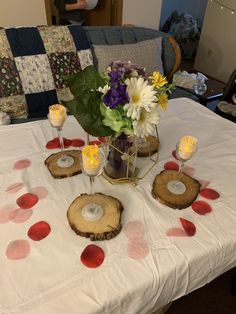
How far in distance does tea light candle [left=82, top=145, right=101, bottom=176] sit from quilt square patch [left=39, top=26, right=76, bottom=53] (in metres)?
1.24

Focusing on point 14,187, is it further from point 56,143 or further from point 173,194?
point 173,194

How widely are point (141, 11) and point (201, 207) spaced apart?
8.88 ft

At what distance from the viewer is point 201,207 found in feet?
3.20

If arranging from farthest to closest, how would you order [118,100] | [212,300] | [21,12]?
[21,12] → [212,300] → [118,100]

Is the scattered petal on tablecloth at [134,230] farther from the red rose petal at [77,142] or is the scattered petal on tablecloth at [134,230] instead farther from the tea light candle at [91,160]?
the red rose petal at [77,142]

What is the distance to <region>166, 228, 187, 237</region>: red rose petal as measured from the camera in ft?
2.86

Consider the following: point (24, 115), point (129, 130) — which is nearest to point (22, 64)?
point (24, 115)

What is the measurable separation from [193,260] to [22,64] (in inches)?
59.9

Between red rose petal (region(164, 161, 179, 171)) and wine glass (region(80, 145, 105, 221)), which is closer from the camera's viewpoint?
wine glass (region(80, 145, 105, 221))

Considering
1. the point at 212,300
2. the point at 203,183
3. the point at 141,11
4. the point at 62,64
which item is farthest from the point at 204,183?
the point at 141,11

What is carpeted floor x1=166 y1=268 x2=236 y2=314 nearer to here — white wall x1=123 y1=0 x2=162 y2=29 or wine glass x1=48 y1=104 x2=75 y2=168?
wine glass x1=48 y1=104 x2=75 y2=168

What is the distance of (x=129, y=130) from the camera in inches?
34.4

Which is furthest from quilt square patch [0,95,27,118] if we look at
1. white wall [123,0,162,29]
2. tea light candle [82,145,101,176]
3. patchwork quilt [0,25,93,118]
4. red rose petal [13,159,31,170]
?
white wall [123,0,162,29]

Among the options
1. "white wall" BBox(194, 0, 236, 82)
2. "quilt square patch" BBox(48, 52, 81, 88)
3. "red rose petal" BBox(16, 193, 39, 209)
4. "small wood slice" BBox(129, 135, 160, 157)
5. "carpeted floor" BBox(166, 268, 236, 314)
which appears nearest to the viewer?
"red rose petal" BBox(16, 193, 39, 209)
